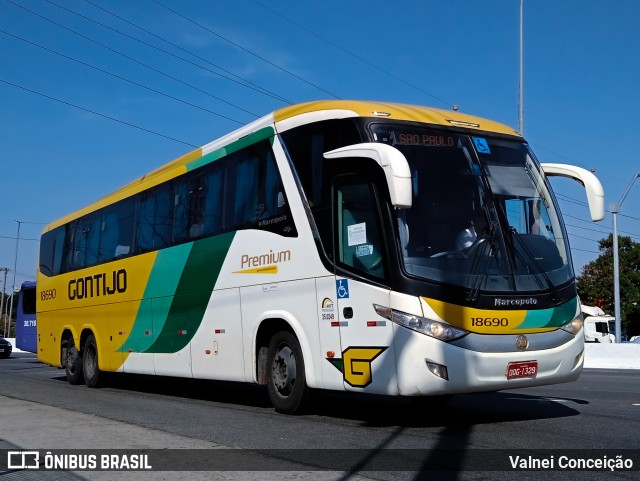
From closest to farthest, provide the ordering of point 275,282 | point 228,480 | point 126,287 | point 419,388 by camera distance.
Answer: point 228,480, point 419,388, point 275,282, point 126,287

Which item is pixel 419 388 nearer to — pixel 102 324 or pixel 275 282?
pixel 275 282

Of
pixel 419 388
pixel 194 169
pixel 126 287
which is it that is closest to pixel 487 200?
pixel 419 388

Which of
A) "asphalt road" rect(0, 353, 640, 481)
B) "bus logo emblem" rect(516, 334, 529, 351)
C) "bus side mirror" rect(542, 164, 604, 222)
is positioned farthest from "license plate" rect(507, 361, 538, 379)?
"bus side mirror" rect(542, 164, 604, 222)

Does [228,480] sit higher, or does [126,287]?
[126,287]

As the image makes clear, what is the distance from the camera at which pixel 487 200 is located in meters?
8.72

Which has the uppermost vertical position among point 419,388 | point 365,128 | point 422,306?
point 365,128

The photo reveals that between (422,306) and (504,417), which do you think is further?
(504,417)

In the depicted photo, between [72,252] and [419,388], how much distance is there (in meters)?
12.4

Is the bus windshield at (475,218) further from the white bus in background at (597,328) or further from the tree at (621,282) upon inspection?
the tree at (621,282)

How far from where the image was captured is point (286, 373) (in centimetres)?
995

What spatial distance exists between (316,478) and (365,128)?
13.5ft

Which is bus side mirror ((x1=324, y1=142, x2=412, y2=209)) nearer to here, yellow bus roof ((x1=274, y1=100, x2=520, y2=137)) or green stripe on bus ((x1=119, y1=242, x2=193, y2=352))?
yellow bus roof ((x1=274, y1=100, x2=520, y2=137))

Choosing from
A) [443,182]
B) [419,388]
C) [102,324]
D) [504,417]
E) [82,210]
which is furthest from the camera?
[82,210]

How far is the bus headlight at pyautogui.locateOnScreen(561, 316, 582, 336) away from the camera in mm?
8808
